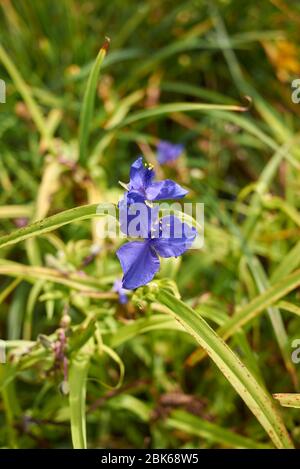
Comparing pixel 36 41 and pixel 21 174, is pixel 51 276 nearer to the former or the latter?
pixel 21 174

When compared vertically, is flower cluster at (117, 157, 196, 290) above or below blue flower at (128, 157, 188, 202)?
below

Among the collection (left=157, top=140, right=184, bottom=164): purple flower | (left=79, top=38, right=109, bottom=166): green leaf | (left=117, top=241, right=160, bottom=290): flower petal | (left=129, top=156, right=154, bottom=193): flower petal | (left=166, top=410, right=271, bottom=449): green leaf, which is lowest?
(left=166, top=410, right=271, bottom=449): green leaf

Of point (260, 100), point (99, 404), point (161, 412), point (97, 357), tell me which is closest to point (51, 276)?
point (97, 357)

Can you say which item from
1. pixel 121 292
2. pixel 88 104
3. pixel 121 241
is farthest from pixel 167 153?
pixel 121 292

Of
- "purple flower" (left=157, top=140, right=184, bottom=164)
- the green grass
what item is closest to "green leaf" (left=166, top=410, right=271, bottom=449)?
the green grass

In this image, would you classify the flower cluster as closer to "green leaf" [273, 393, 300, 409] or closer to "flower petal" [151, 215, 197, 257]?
"flower petal" [151, 215, 197, 257]

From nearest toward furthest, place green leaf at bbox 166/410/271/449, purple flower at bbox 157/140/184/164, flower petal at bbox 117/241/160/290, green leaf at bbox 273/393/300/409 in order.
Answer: flower petal at bbox 117/241/160/290
green leaf at bbox 273/393/300/409
green leaf at bbox 166/410/271/449
purple flower at bbox 157/140/184/164

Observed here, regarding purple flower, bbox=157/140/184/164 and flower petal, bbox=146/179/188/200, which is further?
purple flower, bbox=157/140/184/164
